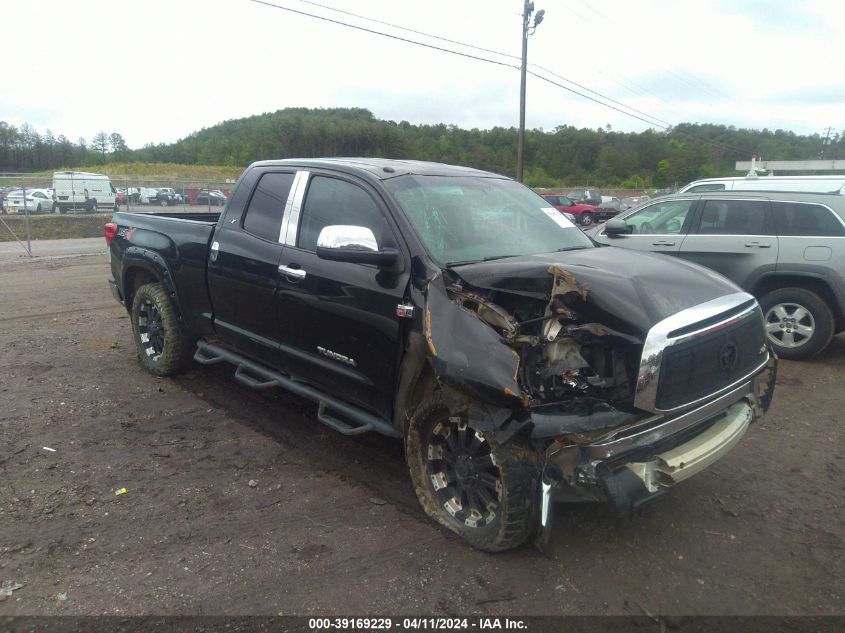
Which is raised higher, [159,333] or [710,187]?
[710,187]

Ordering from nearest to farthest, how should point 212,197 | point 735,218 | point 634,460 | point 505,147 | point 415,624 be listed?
1. point 415,624
2. point 634,460
3. point 735,218
4. point 212,197
5. point 505,147

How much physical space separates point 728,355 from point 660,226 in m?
5.11

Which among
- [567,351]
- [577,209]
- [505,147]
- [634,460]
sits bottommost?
[577,209]

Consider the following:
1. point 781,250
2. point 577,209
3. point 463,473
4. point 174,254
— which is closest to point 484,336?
point 463,473

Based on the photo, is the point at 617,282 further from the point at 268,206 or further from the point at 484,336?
the point at 268,206

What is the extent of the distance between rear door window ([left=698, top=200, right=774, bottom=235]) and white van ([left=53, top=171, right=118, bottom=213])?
26.5m

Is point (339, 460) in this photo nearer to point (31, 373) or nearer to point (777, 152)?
point (31, 373)

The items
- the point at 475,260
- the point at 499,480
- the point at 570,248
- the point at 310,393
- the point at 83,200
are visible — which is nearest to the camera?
the point at 499,480

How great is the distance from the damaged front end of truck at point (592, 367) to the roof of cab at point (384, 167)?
108cm

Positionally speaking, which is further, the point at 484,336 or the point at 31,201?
the point at 31,201

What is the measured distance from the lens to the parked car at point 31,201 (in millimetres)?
26219

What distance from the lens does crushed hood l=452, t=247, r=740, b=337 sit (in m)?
2.90

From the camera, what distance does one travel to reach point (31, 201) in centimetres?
2741

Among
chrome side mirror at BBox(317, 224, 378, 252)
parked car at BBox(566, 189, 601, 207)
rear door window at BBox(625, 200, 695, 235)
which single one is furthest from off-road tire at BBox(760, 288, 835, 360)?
parked car at BBox(566, 189, 601, 207)
